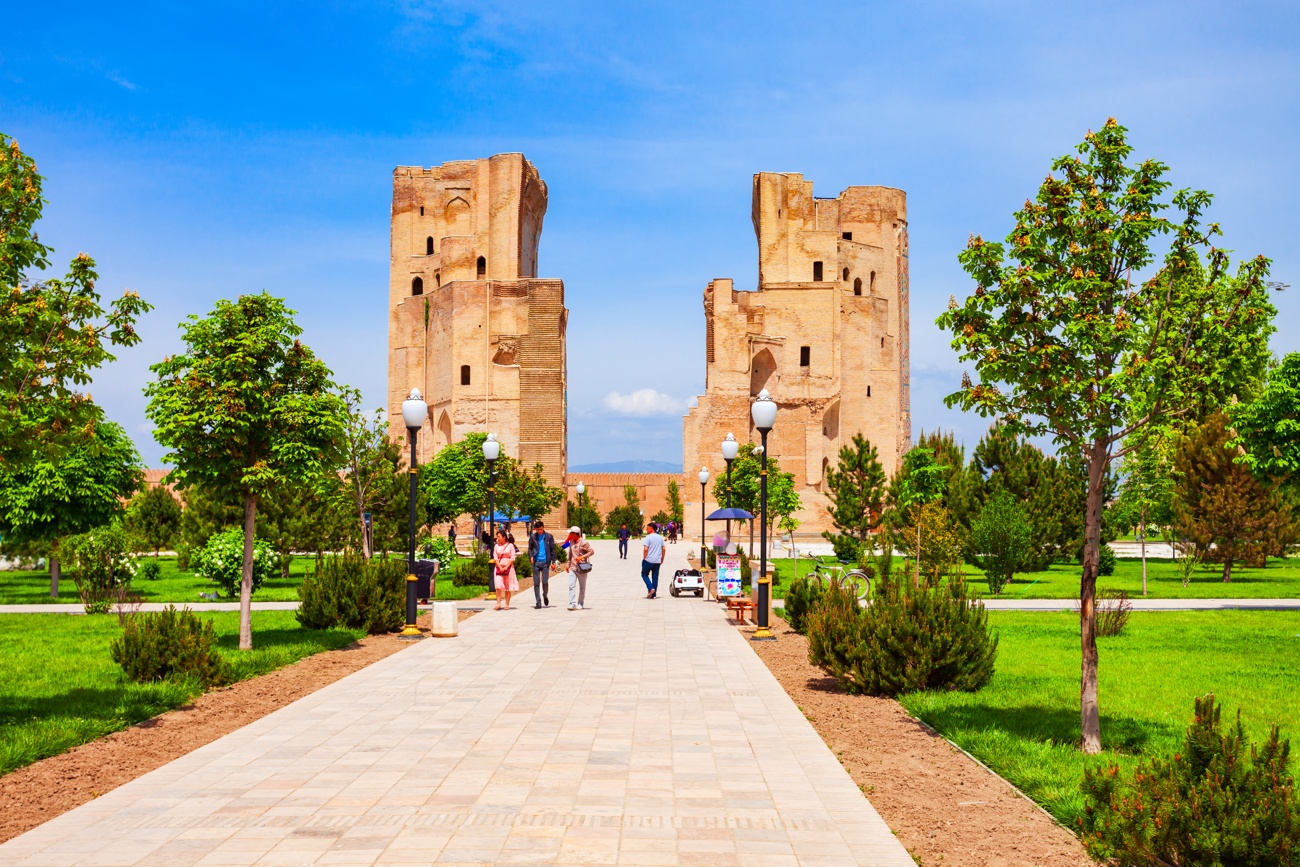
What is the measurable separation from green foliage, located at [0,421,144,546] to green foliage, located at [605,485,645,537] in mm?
58978

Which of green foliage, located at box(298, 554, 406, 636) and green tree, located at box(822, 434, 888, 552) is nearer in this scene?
green foliage, located at box(298, 554, 406, 636)

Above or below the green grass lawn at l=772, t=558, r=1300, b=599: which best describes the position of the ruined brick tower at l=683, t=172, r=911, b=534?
above

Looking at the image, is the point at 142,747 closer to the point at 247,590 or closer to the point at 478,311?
the point at 247,590

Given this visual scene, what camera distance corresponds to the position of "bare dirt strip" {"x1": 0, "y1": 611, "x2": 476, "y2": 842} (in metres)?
6.69

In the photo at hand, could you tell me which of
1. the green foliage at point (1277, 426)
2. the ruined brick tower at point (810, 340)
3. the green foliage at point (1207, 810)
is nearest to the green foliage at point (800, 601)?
the green foliage at point (1277, 426)

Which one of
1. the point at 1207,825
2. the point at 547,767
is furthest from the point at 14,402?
the point at 1207,825

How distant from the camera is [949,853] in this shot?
5.75m

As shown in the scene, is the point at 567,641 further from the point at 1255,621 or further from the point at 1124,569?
the point at 1124,569

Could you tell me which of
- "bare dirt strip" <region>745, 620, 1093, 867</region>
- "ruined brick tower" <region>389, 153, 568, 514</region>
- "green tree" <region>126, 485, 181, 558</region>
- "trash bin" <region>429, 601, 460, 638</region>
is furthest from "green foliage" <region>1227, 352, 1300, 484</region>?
"ruined brick tower" <region>389, 153, 568, 514</region>

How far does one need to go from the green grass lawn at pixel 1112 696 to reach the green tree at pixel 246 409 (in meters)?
8.02

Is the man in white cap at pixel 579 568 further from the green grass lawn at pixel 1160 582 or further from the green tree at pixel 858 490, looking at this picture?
the green tree at pixel 858 490

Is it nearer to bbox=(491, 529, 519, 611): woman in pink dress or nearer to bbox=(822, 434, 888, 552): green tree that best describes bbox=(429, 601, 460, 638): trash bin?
bbox=(491, 529, 519, 611): woman in pink dress

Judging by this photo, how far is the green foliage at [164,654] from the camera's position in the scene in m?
11.3

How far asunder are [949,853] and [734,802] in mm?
1365
